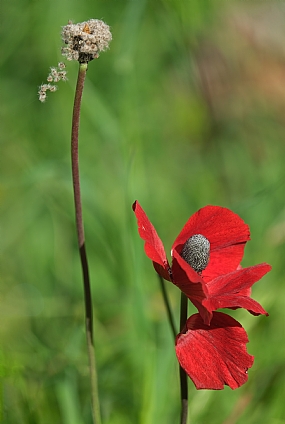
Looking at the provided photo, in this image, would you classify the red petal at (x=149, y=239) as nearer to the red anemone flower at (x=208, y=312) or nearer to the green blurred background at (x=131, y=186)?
the red anemone flower at (x=208, y=312)

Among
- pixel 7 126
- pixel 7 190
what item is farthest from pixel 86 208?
pixel 7 126

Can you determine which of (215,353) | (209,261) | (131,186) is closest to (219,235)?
(209,261)

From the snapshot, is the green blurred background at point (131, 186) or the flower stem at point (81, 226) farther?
the green blurred background at point (131, 186)

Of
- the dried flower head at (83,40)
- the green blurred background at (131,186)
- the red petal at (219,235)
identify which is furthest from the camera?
the green blurred background at (131,186)

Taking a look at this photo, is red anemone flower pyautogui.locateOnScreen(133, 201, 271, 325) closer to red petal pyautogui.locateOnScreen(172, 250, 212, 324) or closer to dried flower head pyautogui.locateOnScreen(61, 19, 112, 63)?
red petal pyautogui.locateOnScreen(172, 250, 212, 324)

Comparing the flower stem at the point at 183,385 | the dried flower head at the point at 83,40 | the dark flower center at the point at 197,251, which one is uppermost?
the dried flower head at the point at 83,40

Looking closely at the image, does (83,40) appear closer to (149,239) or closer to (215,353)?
(149,239)

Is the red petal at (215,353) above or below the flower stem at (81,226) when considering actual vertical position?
below

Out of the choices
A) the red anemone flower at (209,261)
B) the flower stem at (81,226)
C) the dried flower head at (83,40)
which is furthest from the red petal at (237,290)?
the dried flower head at (83,40)
